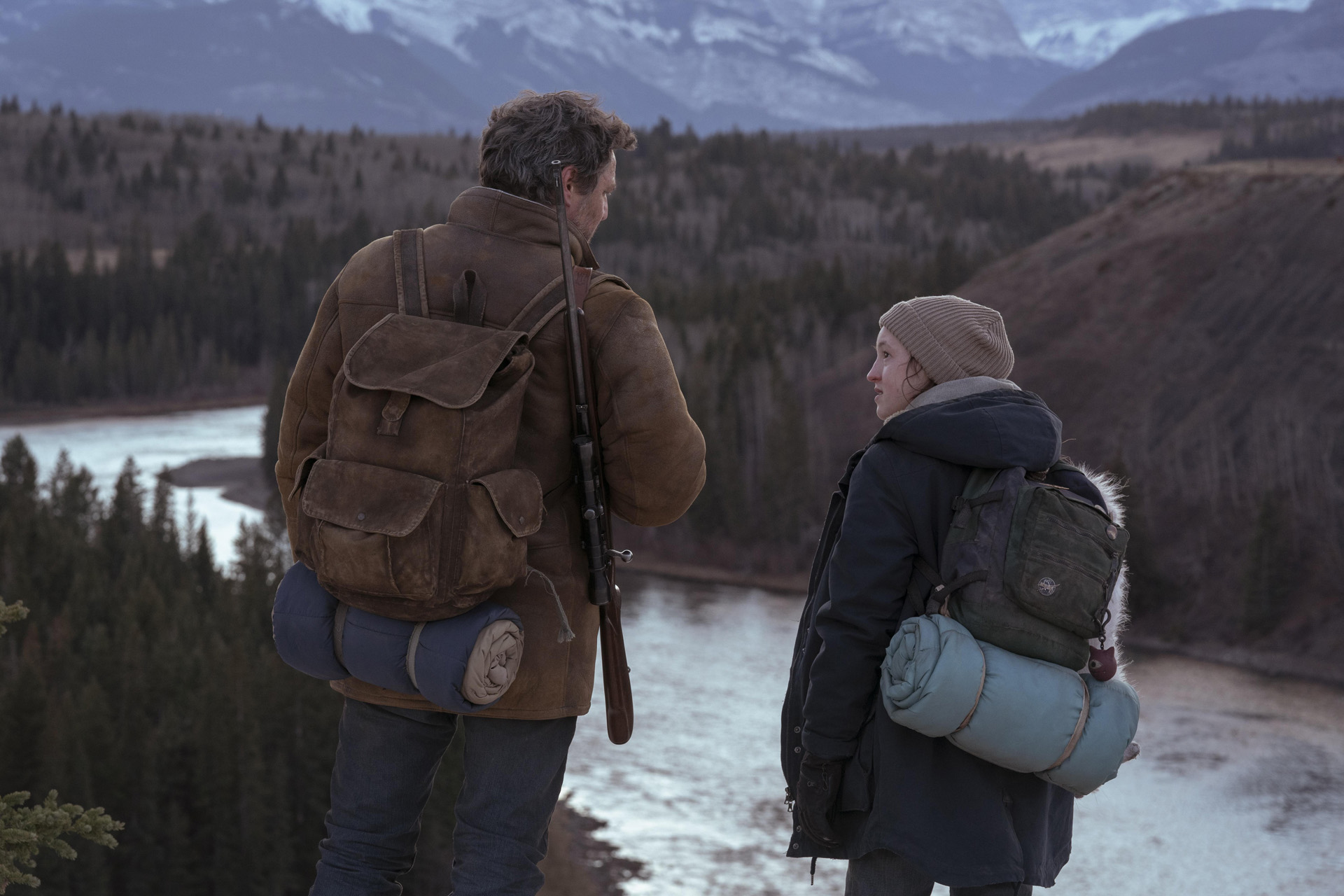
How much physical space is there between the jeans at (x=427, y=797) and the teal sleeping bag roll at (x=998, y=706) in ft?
3.22

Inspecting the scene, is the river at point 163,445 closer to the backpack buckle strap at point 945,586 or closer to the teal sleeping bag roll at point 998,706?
the backpack buckle strap at point 945,586

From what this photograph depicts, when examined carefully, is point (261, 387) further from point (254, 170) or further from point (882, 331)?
point (882, 331)

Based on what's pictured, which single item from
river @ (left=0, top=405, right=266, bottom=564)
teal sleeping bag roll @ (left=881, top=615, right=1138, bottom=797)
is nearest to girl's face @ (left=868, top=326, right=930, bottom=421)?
teal sleeping bag roll @ (left=881, top=615, right=1138, bottom=797)

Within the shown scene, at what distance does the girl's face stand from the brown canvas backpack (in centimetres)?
100

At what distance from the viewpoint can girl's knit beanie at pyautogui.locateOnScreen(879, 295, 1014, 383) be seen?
3.73 metres

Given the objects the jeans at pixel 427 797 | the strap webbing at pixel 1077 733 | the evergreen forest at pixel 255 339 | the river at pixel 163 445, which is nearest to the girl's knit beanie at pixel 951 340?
the strap webbing at pixel 1077 733

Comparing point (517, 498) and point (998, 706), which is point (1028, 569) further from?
point (517, 498)

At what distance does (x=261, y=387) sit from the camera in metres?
107

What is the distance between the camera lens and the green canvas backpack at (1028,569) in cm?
337

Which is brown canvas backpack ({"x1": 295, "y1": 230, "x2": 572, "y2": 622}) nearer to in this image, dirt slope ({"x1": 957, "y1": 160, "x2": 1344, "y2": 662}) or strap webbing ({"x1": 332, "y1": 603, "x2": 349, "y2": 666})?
strap webbing ({"x1": 332, "y1": 603, "x2": 349, "y2": 666})

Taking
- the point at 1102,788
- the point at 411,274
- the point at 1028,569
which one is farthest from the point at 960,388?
the point at 1102,788

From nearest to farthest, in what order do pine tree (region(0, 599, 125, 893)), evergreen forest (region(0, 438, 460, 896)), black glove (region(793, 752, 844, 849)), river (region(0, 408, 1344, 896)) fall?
black glove (region(793, 752, 844, 849)) < pine tree (region(0, 599, 125, 893)) < river (region(0, 408, 1344, 896)) < evergreen forest (region(0, 438, 460, 896))

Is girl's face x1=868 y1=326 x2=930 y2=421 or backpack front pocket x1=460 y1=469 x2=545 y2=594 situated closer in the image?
backpack front pocket x1=460 y1=469 x2=545 y2=594

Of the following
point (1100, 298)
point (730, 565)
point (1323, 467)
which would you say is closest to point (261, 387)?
point (730, 565)
